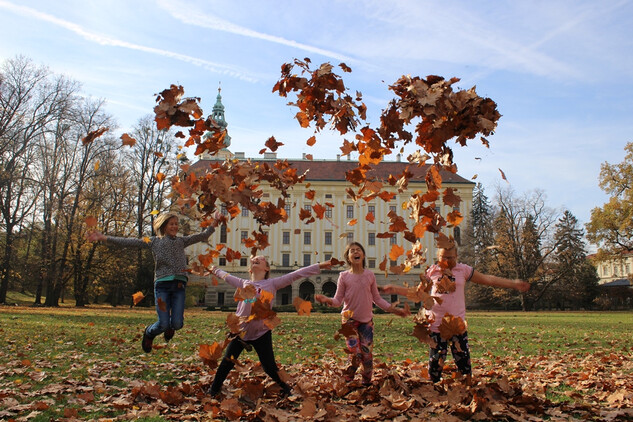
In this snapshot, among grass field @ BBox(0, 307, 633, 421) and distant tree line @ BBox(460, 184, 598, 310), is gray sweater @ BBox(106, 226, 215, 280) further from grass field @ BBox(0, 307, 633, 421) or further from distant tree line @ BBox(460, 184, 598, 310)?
distant tree line @ BBox(460, 184, 598, 310)

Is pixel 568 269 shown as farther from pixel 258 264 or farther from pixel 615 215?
pixel 258 264

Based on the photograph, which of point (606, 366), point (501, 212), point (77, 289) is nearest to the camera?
point (606, 366)

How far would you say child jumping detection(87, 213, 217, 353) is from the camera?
6.11m

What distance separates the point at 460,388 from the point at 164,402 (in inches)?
105

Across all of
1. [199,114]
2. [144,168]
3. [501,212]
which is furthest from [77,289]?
[501,212]

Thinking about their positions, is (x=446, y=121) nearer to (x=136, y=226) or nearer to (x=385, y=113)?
(x=385, y=113)

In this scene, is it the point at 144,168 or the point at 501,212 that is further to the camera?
the point at 501,212

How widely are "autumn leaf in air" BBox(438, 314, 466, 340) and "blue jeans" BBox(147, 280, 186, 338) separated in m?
2.99

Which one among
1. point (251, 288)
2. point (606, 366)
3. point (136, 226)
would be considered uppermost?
point (136, 226)

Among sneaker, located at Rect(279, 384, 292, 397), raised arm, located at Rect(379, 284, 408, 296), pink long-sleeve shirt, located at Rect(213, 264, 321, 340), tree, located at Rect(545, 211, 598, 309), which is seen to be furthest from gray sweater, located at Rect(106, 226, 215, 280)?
tree, located at Rect(545, 211, 598, 309)

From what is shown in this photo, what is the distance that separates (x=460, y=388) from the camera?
461cm

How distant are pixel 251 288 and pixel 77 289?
31750mm

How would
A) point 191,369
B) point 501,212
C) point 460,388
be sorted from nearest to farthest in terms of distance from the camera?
point 460,388 → point 191,369 → point 501,212

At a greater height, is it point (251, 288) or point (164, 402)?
point (251, 288)
